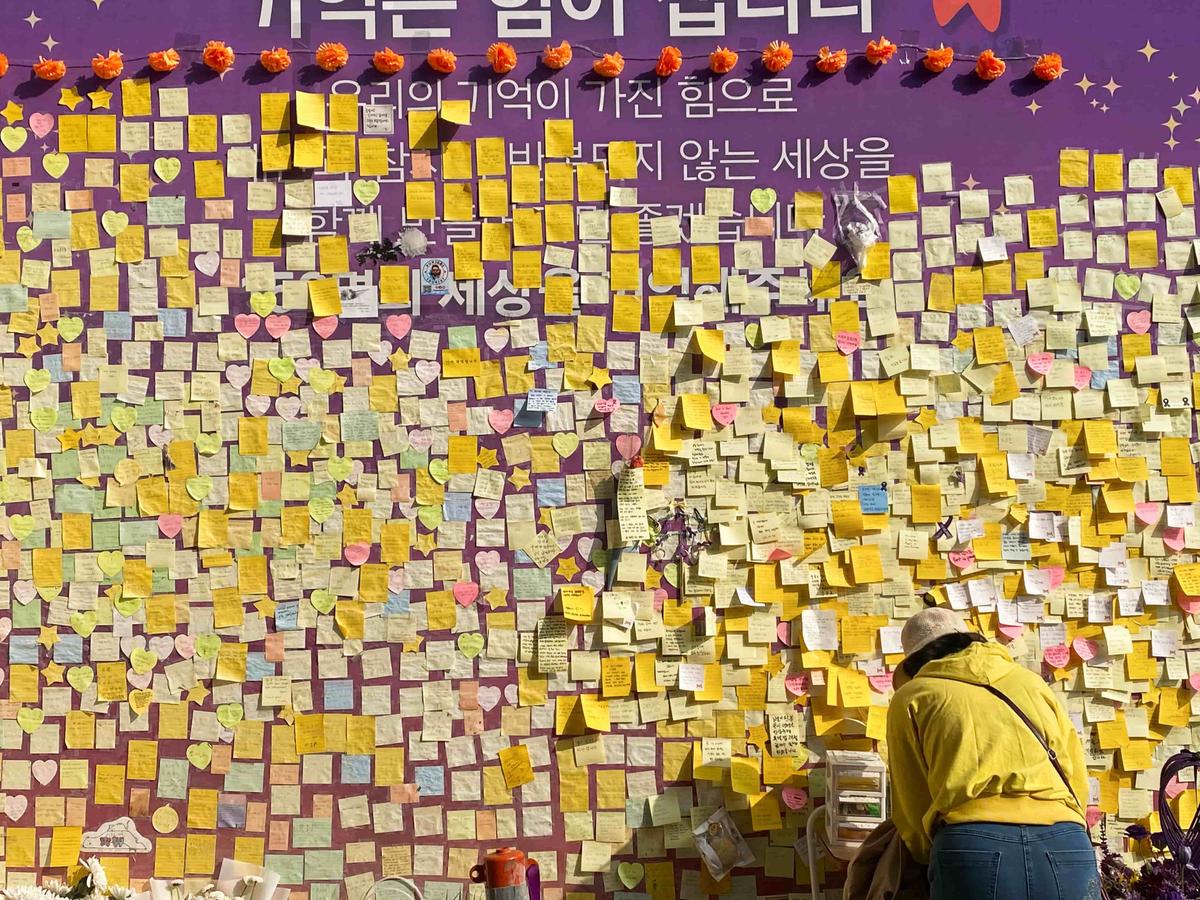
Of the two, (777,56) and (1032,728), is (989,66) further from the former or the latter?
(1032,728)

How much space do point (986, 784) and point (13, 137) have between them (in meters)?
4.24

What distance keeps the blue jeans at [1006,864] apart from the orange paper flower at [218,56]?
3.76 m

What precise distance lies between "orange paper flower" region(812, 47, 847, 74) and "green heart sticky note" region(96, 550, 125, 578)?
131 inches

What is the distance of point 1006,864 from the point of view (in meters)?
3.01

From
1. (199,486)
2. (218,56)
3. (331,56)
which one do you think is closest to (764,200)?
(331,56)

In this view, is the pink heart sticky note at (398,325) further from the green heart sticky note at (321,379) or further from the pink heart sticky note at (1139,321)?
the pink heart sticky note at (1139,321)

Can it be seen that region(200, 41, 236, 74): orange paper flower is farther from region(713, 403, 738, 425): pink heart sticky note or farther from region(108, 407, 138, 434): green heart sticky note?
region(713, 403, 738, 425): pink heart sticky note

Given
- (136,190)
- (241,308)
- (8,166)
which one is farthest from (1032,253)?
(8,166)

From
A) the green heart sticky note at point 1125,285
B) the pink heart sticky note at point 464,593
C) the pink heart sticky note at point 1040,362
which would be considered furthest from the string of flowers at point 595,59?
the pink heart sticky note at point 464,593

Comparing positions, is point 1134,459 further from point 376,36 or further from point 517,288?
point 376,36

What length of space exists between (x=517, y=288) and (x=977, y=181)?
1.86 metres

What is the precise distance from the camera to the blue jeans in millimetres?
3006

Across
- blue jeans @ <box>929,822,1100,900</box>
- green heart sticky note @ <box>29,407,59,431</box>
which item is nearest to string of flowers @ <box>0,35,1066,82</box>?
green heart sticky note @ <box>29,407,59,431</box>

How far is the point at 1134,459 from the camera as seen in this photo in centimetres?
409
